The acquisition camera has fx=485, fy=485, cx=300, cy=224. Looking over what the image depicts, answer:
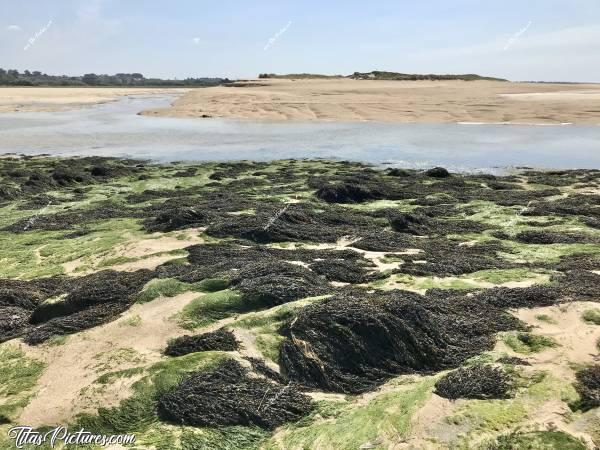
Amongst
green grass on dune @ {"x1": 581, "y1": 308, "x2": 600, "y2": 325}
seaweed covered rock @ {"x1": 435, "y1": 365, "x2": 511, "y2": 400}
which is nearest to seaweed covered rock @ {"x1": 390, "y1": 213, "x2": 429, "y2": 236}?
green grass on dune @ {"x1": 581, "y1": 308, "x2": 600, "y2": 325}

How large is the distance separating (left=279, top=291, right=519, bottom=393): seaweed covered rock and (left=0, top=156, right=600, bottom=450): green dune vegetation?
0.02 meters

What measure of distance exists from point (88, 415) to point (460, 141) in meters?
32.6

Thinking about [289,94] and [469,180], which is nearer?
[469,180]

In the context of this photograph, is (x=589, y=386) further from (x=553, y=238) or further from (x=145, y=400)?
(x=553, y=238)

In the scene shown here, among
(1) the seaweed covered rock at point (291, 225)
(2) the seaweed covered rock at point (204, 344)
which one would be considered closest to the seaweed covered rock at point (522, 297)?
(2) the seaweed covered rock at point (204, 344)

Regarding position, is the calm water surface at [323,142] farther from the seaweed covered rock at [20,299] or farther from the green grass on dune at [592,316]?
the seaweed covered rock at [20,299]

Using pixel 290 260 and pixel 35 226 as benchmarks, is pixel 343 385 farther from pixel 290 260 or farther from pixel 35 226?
pixel 35 226

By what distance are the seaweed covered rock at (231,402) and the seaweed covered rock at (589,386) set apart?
10.2 feet

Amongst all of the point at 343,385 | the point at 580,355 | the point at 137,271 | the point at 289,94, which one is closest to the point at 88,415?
the point at 343,385

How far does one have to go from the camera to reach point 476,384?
576cm

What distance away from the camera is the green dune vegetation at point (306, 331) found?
5.45m

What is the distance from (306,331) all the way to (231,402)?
1519mm

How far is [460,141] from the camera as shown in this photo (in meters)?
34.1

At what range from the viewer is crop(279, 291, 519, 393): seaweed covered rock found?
6.36 meters
